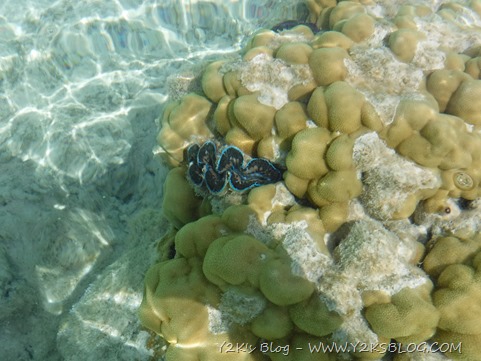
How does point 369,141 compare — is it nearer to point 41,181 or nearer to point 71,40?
point 41,181

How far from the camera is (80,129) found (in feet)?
20.2

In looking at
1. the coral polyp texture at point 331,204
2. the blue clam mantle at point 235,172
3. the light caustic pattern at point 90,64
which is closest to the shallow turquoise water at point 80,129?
the light caustic pattern at point 90,64

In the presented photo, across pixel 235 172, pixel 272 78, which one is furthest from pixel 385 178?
pixel 272 78

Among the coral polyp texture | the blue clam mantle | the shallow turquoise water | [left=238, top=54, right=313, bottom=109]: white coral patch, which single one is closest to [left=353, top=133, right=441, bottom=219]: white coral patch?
the coral polyp texture

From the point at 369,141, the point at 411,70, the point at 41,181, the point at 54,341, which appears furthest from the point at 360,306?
the point at 41,181

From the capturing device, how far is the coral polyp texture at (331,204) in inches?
106

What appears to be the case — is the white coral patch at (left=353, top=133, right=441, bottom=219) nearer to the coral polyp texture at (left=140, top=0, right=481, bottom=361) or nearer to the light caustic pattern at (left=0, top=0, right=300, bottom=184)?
the coral polyp texture at (left=140, top=0, right=481, bottom=361)

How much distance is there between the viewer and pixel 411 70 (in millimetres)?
3539

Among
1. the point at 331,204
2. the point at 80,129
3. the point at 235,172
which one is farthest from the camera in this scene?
the point at 80,129

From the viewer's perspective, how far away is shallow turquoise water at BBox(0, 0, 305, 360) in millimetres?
4770

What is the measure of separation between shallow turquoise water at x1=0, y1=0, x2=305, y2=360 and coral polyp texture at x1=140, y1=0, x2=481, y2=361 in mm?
1154

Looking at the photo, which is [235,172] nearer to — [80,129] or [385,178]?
[385,178]

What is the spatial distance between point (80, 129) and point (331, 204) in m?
4.71

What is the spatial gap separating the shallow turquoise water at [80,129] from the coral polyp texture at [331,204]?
1154 millimetres
